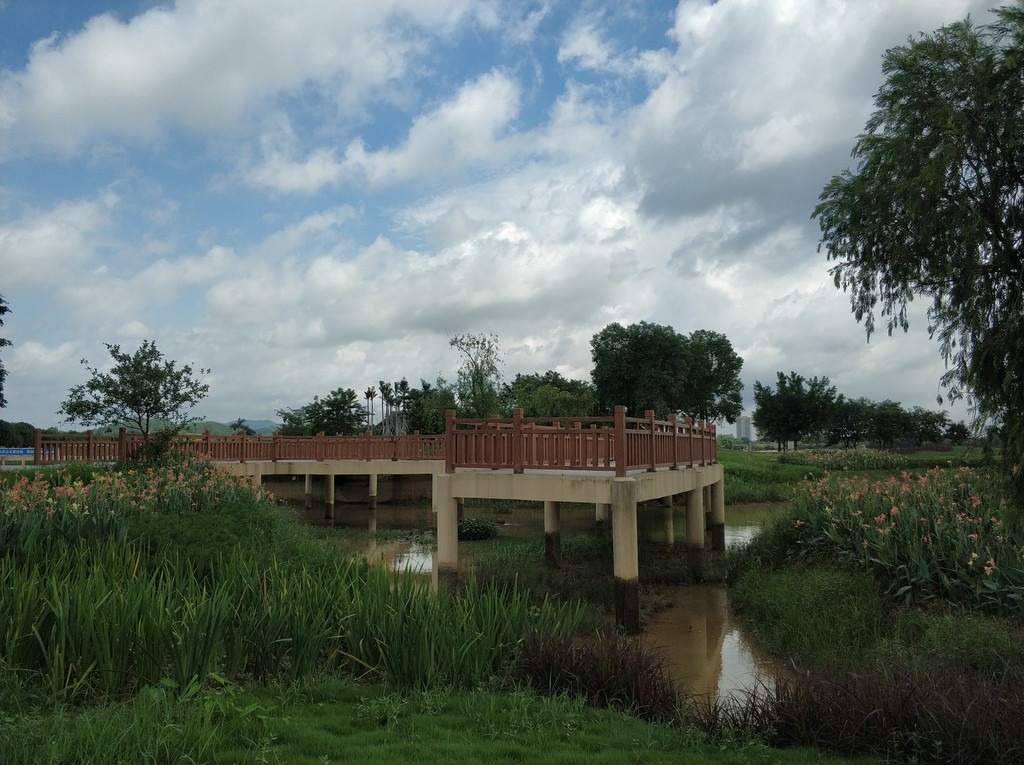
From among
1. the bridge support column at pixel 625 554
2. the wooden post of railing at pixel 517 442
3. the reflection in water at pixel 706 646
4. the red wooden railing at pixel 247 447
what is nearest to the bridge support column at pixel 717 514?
the reflection in water at pixel 706 646

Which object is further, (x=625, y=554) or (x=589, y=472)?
(x=589, y=472)

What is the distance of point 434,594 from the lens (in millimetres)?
6926

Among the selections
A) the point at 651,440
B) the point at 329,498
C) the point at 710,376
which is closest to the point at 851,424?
the point at 710,376

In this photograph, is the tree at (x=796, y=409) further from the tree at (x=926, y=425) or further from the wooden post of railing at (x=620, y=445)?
the wooden post of railing at (x=620, y=445)

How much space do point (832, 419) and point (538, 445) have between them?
50090 mm

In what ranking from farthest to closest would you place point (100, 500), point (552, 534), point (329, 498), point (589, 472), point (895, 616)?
point (329, 498) < point (552, 534) < point (589, 472) < point (100, 500) < point (895, 616)

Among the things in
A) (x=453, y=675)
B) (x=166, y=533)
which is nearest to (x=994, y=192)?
(x=453, y=675)

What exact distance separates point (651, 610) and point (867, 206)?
747 cm

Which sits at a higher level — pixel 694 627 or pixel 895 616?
pixel 895 616

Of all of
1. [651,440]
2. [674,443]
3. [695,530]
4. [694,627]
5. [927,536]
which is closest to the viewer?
[927,536]

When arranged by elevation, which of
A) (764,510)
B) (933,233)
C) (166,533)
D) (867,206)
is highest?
(867,206)

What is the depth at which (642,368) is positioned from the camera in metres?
44.2

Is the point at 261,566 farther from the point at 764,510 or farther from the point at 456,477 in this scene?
the point at 764,510

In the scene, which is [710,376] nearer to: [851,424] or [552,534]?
[851,424]
